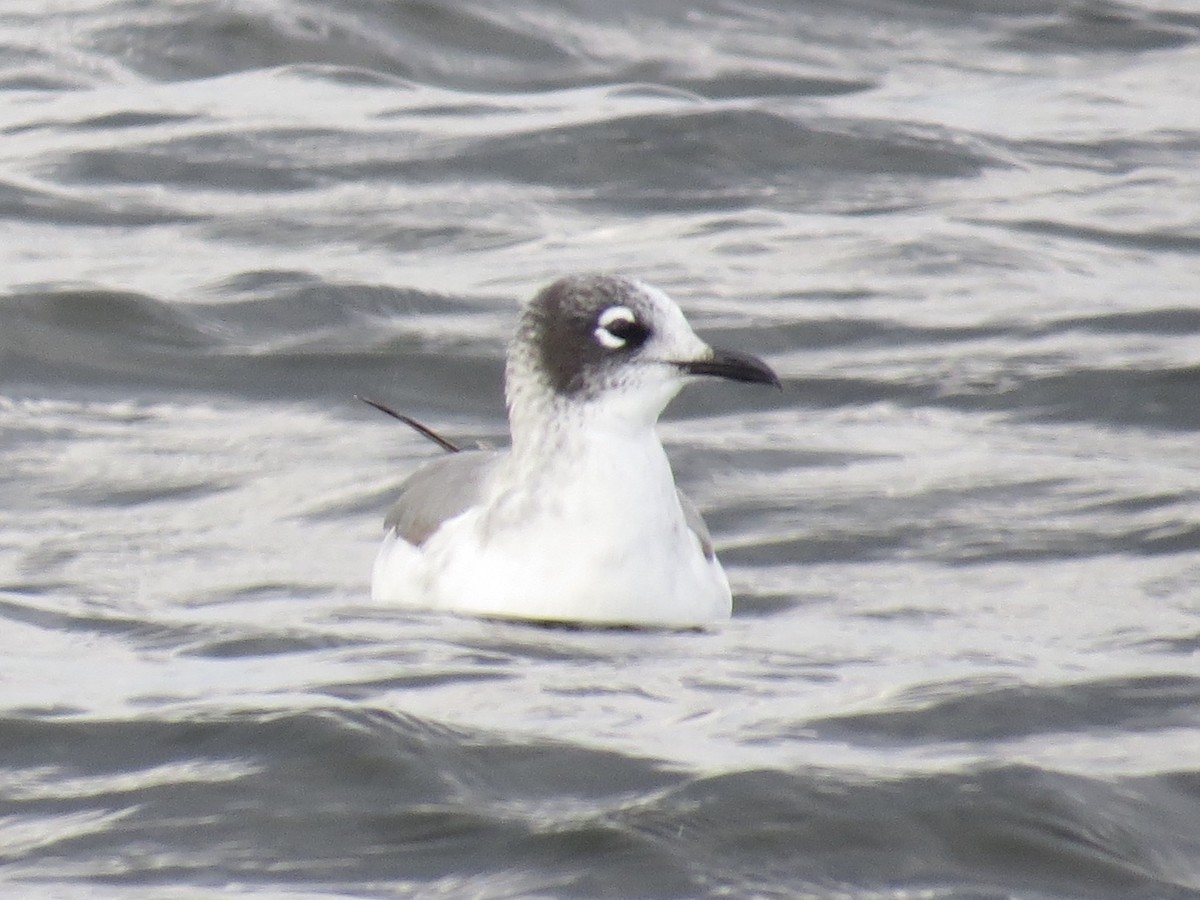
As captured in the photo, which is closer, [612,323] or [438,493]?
[612,323]

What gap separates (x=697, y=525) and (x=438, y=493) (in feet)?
2.86

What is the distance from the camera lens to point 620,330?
26.9 ft

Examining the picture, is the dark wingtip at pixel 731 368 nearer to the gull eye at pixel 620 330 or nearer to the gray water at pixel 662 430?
the gull eye at pixel 620 330

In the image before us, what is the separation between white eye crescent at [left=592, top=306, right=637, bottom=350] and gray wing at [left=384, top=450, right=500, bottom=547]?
77 centimetres

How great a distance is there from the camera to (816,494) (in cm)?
1005

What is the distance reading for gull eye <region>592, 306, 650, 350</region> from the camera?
8.19 meters

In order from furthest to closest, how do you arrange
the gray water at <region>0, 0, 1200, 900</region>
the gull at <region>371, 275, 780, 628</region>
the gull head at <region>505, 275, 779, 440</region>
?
the gull head at <region>505, 275, 779, 440</region>, the gull at <region>371, 275, 780, 628</region>, the gray water at <region>0, 0, 1200, 900</region>

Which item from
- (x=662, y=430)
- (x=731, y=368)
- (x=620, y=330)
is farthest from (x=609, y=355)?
(x=662, y=430)

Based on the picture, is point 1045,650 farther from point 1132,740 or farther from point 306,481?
point 306,481

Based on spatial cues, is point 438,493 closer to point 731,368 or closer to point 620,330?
point 620,330

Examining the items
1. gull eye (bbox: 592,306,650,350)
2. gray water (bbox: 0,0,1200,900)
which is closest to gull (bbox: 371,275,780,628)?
gull eye (bbox: 592,306,650,350)

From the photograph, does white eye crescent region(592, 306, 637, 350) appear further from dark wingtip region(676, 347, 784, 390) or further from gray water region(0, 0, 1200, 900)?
gray water region(0, 0, 1200, 900)

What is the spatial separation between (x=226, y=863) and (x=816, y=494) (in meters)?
4.47

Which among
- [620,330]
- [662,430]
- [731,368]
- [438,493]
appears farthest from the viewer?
[662,430]
